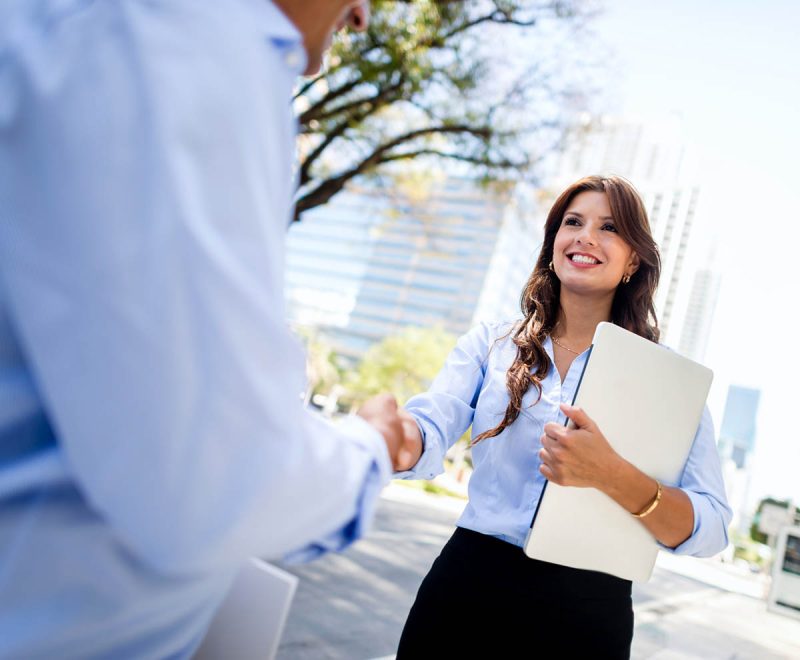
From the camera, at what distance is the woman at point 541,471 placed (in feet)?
4.03

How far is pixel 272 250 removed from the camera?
547mm

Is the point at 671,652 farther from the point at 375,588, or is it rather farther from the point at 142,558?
the point at 142,558

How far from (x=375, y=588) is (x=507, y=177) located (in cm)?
456

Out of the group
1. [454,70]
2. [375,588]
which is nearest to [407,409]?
[375,588]

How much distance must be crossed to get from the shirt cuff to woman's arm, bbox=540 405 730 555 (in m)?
0.55

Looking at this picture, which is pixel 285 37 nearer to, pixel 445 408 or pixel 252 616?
pixel 252 616

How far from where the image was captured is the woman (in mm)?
1229

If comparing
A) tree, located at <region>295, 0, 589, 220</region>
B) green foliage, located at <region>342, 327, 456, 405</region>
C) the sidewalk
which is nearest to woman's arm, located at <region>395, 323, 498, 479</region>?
the sidewalk

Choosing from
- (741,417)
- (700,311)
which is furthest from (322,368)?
(741,417)

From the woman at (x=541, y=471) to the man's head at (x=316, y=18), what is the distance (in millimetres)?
609

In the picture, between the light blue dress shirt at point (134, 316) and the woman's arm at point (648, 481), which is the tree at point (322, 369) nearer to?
the woman's arm at point (648, 481)

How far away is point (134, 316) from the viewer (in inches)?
19.4

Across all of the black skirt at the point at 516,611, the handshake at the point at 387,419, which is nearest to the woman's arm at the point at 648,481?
the black skirt at the point at 516,611

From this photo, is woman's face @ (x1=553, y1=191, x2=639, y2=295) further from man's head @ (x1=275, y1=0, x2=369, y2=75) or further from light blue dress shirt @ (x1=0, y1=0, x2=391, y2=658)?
light blue dress shirt @ (x1=0, y1=0, x2=391, y2=658)
